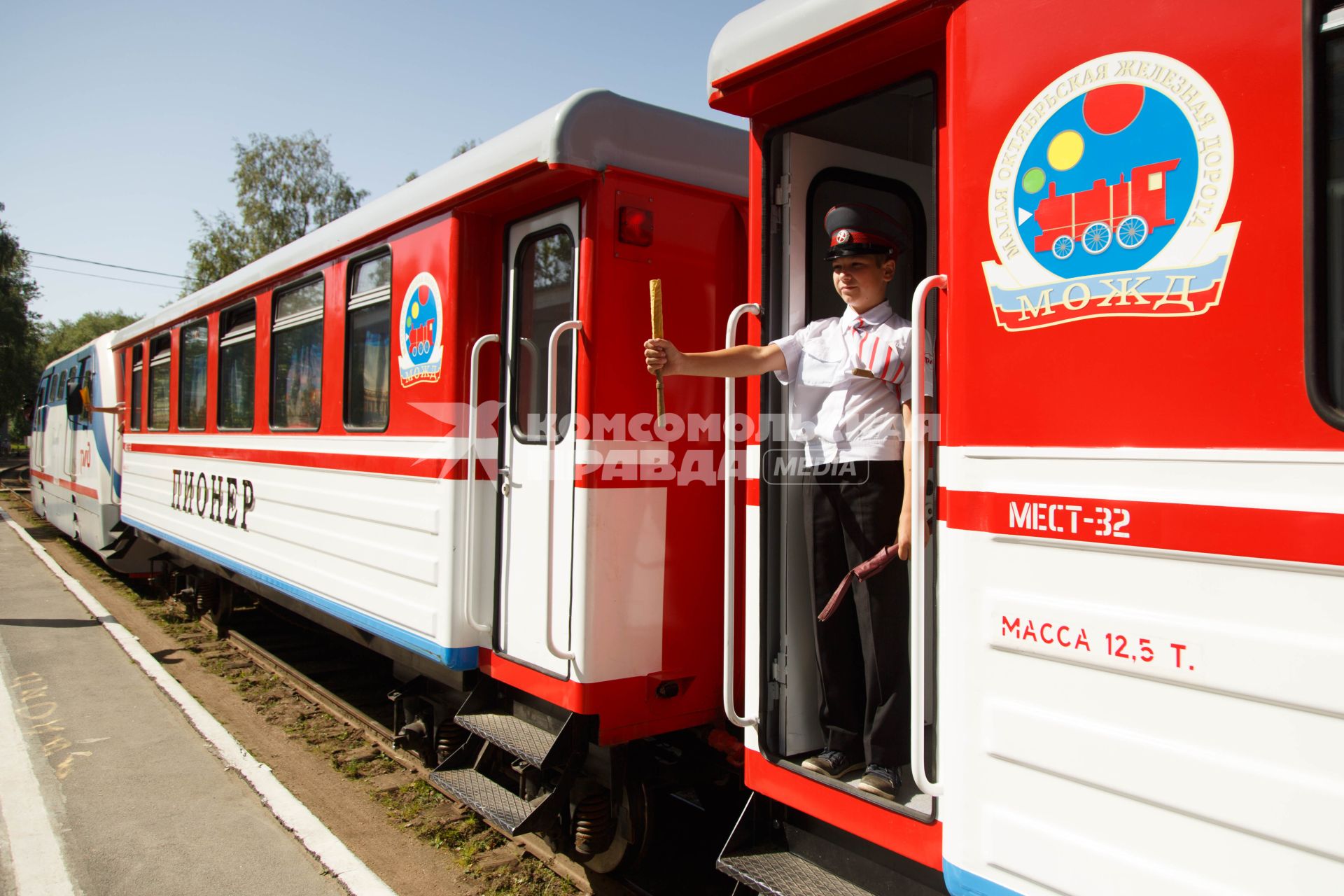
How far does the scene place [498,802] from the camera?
3822mm

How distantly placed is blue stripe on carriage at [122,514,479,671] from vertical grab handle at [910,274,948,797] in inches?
93.8

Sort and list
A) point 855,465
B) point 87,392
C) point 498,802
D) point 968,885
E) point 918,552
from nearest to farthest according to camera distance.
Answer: point 968,885 → point 918,552 → point 855,465 → point 498,802 → point 87,392

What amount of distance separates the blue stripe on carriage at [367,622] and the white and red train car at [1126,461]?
80.8 inches

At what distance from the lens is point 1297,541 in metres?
1.62

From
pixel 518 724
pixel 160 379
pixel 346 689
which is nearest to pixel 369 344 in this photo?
pixel 518 724

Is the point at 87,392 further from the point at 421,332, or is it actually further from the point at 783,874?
the point at 783,874

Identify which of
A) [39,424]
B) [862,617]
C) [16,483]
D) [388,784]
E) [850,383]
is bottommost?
[388,784]

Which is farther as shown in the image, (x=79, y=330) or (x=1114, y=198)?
(x=79, y=330)

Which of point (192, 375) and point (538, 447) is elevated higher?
point (192, 375)

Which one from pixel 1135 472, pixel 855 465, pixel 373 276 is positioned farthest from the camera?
pixel 373 276

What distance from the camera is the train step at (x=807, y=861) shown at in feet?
8.18

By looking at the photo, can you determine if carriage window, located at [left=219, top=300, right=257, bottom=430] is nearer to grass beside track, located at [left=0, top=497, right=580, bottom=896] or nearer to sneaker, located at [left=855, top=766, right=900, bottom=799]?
grass beside track, located at [left=0, top=497, right=580, bottom=896]

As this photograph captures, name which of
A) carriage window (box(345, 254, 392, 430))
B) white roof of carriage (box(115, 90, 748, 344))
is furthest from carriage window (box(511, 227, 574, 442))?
carriage window (box(345, 254, 392, 430))

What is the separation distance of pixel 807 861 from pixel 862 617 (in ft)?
2.52
